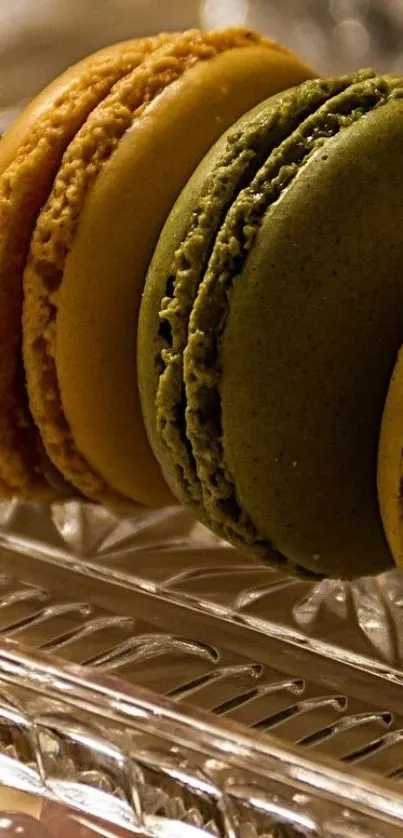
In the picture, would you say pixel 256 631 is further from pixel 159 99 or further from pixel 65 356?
pixel 159 99

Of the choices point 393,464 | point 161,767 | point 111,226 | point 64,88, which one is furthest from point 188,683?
point 64,88

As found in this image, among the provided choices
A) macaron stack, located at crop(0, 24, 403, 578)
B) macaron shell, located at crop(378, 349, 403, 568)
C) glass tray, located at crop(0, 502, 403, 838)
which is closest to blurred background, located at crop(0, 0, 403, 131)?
macaron stack, located at crop(0, 24, 403, 578)

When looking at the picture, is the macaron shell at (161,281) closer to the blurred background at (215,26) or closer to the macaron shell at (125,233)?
the macaron shell at (125,233)

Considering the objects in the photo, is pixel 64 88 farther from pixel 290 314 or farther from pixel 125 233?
pixel 290 314

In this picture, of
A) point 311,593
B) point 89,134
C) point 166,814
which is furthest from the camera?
point 311,593

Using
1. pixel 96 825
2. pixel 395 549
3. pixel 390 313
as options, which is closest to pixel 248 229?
pixel 390 313
